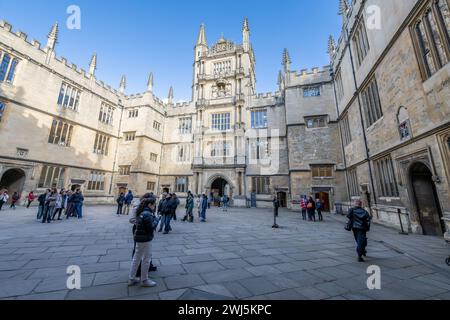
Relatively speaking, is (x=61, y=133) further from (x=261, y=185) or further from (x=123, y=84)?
(x=261, y=185)

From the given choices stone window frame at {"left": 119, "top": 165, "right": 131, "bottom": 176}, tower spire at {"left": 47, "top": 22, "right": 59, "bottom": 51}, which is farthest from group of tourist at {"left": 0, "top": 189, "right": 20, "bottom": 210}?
tower spire at {"left": 47, "top": 22, "right": 59, "bottom": 51}

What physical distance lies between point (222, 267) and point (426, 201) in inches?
384

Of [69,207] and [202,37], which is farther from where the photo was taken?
[202,37]

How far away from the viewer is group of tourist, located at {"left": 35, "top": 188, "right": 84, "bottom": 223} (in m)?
9.14

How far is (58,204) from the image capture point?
980 centimetres

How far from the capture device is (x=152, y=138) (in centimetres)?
2484

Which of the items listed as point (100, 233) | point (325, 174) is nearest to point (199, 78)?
point (325, 174)

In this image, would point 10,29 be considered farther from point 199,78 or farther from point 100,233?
point 100,233

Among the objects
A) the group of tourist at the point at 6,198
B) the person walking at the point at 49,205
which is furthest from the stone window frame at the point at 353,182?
the group of tourist at the point at 6,198

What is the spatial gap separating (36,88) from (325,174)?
87.0 feet

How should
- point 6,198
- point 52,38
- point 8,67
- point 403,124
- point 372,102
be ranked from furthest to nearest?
point 52,38
point 8,67
point 6,198
point 372,102
point 403,124

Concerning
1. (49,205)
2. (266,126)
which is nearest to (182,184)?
(266,126)

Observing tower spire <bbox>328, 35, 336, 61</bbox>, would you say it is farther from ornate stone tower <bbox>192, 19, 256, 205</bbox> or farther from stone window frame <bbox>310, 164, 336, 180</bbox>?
stone window frame <bbox>310, 164, 336, 180</bbox>

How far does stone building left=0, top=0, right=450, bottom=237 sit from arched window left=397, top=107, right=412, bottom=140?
73mm
